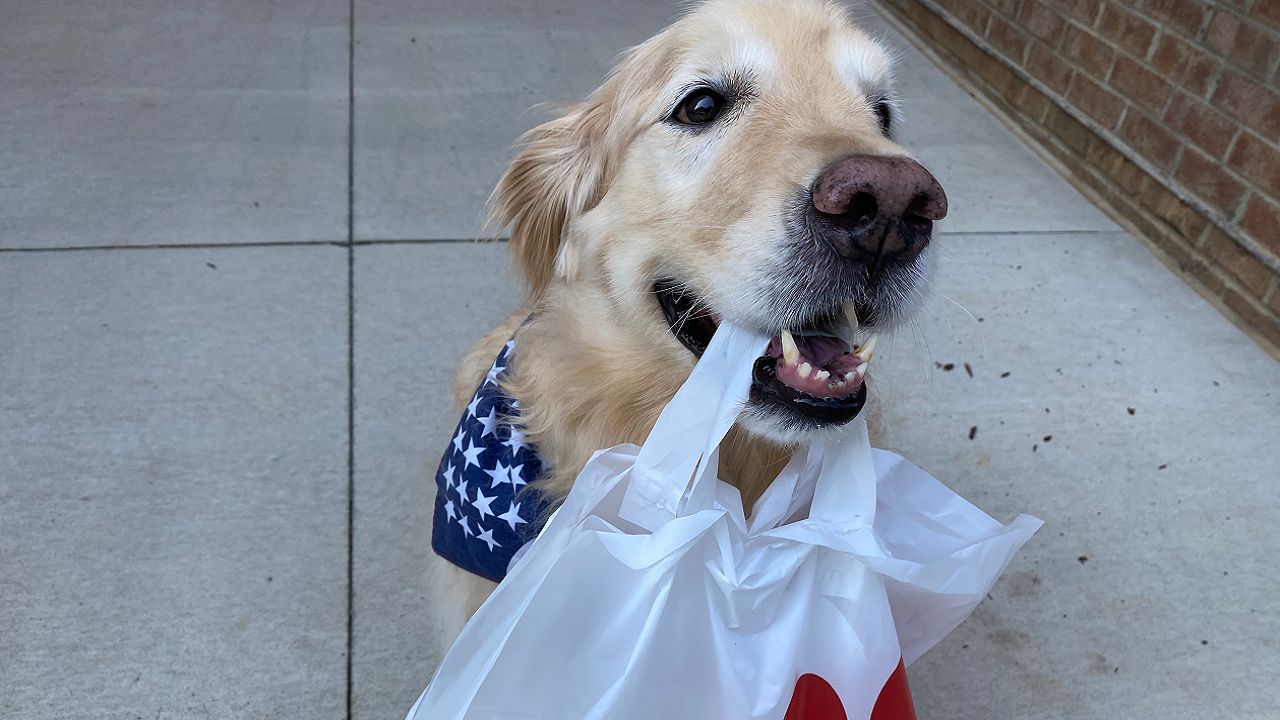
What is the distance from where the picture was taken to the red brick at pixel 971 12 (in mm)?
5594

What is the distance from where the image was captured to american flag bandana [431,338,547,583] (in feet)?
6.97

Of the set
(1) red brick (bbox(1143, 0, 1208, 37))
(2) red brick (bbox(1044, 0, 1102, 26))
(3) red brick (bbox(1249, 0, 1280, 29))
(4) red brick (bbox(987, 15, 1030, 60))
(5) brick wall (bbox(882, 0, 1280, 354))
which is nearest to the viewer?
(3) red brick (bbox(1249, 0, 1280, 29))

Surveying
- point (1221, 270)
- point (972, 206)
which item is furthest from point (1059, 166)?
point (1221, 270)

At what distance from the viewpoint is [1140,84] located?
4.43 meters

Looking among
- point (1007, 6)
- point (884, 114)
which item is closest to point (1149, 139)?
point (1007, 6)

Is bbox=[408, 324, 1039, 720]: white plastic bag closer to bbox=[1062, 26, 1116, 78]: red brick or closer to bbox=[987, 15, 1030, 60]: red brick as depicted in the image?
bbox=[1062, 26, 1116, 78]: red brick

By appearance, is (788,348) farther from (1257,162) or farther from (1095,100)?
(1095,100)

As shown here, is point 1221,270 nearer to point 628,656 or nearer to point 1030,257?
point 1030,257

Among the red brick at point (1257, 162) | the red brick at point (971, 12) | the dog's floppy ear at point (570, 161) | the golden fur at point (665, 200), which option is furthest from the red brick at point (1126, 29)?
the dog's floppy ear at point (570, 161)

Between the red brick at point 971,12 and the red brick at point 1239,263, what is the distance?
7.15 feet

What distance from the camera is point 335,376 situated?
3.31 metres

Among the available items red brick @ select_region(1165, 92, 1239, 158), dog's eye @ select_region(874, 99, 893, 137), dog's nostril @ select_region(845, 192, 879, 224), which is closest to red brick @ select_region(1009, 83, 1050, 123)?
red brick @ select_region(1165, 92, 1239, 158)

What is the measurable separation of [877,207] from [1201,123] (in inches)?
135

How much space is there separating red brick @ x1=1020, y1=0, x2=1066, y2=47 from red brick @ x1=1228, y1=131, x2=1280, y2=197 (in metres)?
1.36
